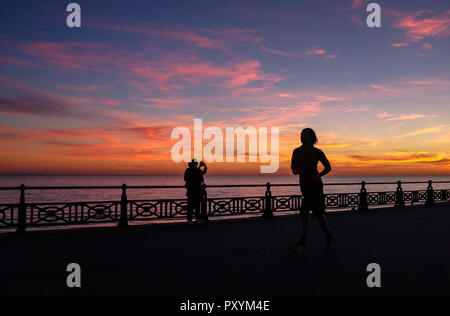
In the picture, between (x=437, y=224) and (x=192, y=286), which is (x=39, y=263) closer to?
(x=192, y=286)

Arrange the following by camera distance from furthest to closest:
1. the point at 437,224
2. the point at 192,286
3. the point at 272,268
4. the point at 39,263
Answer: the point at 437,224 < the point at 39,263 < the point at 272,268 < the point at 192,286

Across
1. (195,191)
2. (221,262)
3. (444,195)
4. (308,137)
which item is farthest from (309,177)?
(444,195)

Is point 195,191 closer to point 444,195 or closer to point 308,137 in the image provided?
point 308,137

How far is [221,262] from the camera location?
6.55 metres

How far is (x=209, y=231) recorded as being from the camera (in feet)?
34.9

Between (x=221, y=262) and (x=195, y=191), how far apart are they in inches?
246

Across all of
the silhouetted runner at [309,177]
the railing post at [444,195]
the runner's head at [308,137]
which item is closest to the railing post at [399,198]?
the railing post at [444,195]

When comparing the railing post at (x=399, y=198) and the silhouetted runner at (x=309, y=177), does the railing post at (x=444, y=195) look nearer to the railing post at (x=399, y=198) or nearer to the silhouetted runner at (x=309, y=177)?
the railing post at (x=399, y=198)

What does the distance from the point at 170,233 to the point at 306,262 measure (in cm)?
476

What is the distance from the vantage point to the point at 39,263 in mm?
6461

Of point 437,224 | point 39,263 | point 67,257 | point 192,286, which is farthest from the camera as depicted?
point 437,224

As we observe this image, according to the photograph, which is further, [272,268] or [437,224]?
[437,224]

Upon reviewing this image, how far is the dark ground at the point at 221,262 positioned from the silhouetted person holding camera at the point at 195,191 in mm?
1823
